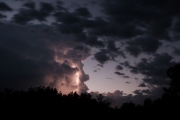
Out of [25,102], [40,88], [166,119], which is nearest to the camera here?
[166,119]

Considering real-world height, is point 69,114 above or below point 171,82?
below

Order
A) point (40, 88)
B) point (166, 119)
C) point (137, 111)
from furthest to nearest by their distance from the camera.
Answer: point (40, 88), point (137, 111), point (166, 119)

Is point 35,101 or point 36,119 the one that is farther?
point 35,101

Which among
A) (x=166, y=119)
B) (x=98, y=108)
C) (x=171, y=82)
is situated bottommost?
(x=166, y=119)

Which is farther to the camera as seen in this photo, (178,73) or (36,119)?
(178,73)

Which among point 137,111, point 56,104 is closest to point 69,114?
point 56,104

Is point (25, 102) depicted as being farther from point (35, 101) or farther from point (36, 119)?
point (36, 119)

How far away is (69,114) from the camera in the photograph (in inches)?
2304

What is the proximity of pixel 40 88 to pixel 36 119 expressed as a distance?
36.9 metres

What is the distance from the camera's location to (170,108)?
162ft

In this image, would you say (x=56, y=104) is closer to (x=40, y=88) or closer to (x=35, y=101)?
(x=35, y=101)

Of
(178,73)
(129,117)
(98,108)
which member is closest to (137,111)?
(129,117)

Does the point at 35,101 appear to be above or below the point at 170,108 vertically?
above

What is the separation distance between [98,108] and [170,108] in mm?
26421
